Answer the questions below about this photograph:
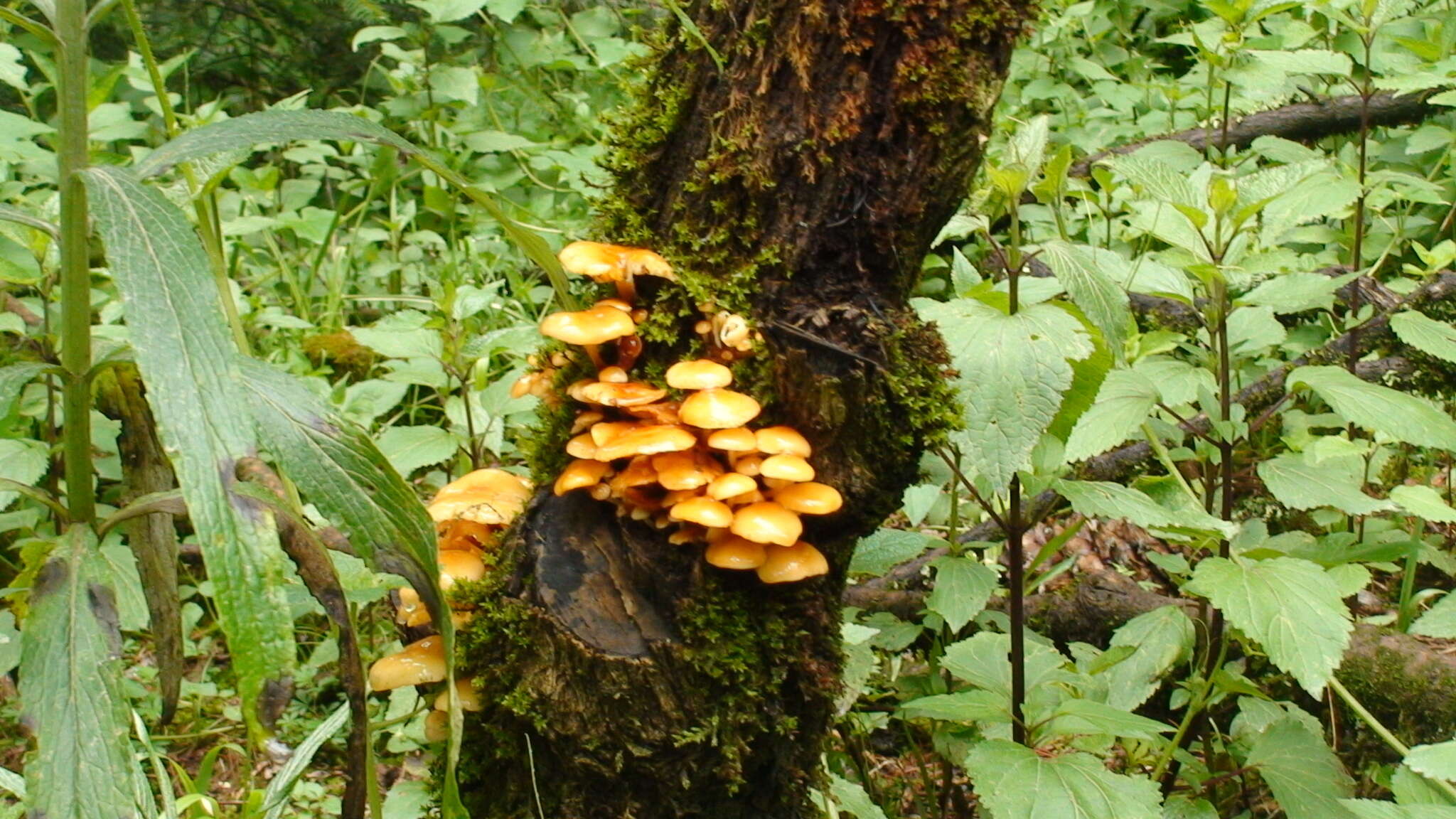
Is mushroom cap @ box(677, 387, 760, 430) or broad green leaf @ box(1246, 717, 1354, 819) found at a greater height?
mushroom cap @ box(677, 387, 760, 430)

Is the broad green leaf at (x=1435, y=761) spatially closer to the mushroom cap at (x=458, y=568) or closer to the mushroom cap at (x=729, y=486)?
the mushroom cap at (x=729, y=486)

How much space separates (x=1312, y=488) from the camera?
2229 millimetres

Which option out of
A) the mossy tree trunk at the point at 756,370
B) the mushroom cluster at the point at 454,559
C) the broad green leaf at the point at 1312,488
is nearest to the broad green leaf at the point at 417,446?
the mushroom cluster at the point at 454,559

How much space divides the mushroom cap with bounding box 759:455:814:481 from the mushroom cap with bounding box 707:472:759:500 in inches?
1.3

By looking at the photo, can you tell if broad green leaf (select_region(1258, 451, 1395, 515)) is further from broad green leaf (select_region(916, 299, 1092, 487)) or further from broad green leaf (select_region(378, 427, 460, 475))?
broad green leaf (select_region(378, 427, 460, 475))

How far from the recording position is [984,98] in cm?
183

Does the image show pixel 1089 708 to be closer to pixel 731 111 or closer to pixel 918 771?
pixel 918 771

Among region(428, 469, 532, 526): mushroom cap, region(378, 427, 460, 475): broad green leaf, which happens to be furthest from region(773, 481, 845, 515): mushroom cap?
region(378, 427, 460, 475): broad green leaf

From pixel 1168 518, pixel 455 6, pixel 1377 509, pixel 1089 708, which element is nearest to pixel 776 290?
pixel 1168 518

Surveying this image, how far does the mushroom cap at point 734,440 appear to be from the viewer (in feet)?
5.69

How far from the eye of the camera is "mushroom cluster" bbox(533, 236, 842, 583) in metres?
1.75

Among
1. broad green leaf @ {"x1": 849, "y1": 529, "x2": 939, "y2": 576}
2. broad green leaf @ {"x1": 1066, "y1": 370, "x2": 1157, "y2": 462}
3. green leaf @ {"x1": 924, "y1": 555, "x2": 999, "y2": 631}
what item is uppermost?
broad green leaf @ {"x1": 1066, "y1": 370, "x2": 1157, "y2": 462}

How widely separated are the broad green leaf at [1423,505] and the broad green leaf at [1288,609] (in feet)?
1.91

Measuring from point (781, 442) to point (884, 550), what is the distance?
0.73m
